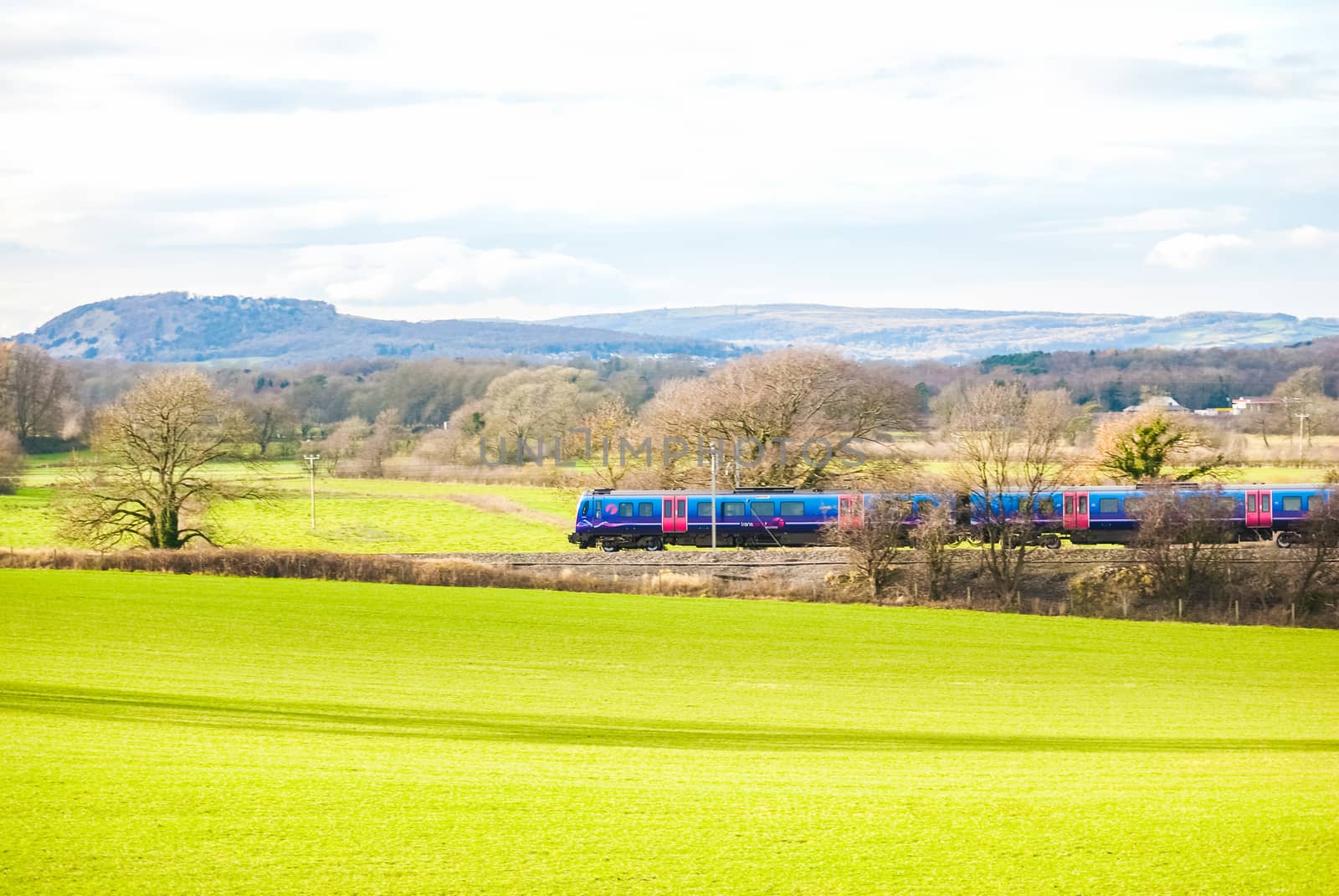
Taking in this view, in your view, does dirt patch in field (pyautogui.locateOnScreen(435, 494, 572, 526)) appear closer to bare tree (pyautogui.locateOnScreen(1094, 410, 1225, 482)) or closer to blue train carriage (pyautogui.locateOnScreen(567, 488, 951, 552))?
blue train carriage (pyautogui.locateOnScreen(567, 488, 951, 552))

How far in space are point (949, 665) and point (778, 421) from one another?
34.7 metres

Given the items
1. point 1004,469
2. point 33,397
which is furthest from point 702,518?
point 33,397

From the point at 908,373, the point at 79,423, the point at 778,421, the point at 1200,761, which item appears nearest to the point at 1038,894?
the point at 1200,761

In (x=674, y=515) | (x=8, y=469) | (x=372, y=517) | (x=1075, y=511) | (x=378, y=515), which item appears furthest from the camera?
(x=8, y=469)

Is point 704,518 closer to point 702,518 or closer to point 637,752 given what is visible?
point 702,518

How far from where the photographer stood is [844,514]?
1870 inches

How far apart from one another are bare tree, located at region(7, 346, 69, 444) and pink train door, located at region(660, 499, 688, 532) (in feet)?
220

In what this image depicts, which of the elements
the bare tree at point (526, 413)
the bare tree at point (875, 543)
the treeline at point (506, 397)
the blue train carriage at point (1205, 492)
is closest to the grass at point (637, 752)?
the bare tree at point (875, 543)

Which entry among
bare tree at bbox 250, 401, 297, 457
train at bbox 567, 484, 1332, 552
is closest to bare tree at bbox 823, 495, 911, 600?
train at bbox 567, 484, 1332, 552

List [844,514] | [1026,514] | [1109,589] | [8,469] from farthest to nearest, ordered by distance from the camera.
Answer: [8,469] → [844,514] → [1026,514] → [1109,589]

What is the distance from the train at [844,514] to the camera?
46.8 metres

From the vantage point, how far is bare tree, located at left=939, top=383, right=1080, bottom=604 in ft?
141

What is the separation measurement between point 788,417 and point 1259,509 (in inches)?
894

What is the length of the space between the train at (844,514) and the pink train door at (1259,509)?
0.10ft
